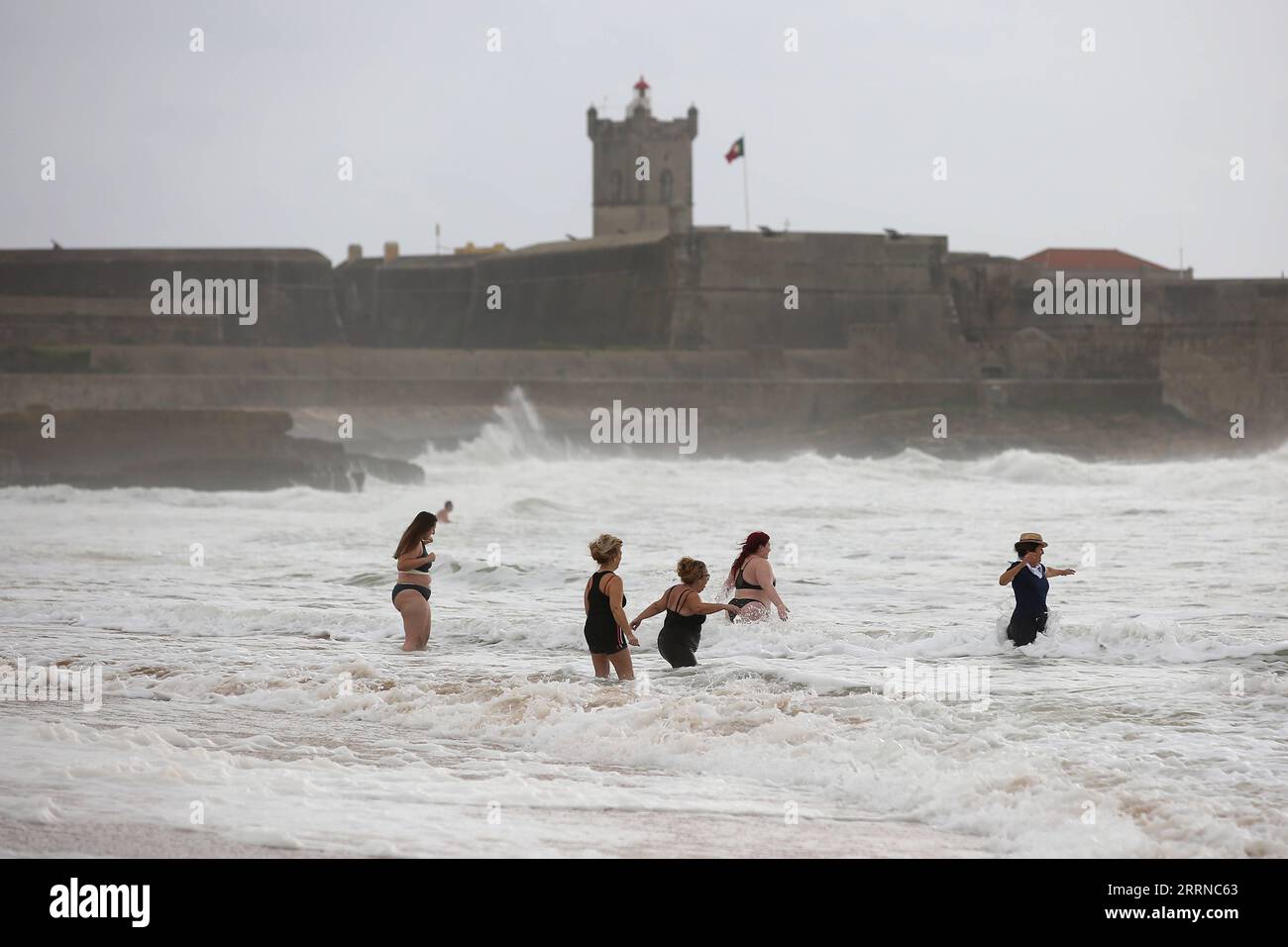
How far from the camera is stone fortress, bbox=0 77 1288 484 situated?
35.5 metres

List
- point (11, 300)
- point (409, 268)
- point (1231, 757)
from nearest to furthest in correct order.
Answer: point (1231, 757), point (11, 300), point (409, 268)

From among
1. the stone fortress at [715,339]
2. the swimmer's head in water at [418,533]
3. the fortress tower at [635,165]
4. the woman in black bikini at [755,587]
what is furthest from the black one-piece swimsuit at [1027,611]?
the fortress tower at [635,165]

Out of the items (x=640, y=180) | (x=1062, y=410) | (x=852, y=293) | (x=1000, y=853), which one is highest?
(x=640, y=180)

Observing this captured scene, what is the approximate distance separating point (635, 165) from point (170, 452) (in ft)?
92.3

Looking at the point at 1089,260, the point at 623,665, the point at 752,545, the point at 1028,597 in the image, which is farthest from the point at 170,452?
the point at 1089,260

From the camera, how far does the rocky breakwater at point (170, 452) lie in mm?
28688

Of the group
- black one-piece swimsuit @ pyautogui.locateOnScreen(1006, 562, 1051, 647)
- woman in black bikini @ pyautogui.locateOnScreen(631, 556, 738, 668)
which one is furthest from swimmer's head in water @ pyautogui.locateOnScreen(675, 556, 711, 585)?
black one-piece swimsuit @ pyautogui.locateOnScreen(1006, 562, 1051, 647)

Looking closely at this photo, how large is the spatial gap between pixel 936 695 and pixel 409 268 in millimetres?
36481

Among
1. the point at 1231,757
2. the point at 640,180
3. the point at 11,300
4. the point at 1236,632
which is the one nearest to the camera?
the point at 1231,757

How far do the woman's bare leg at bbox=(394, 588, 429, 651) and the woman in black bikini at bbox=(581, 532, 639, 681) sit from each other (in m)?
1.60

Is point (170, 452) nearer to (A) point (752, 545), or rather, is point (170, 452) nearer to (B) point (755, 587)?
(B) point (755, 587)

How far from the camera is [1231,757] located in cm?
622
